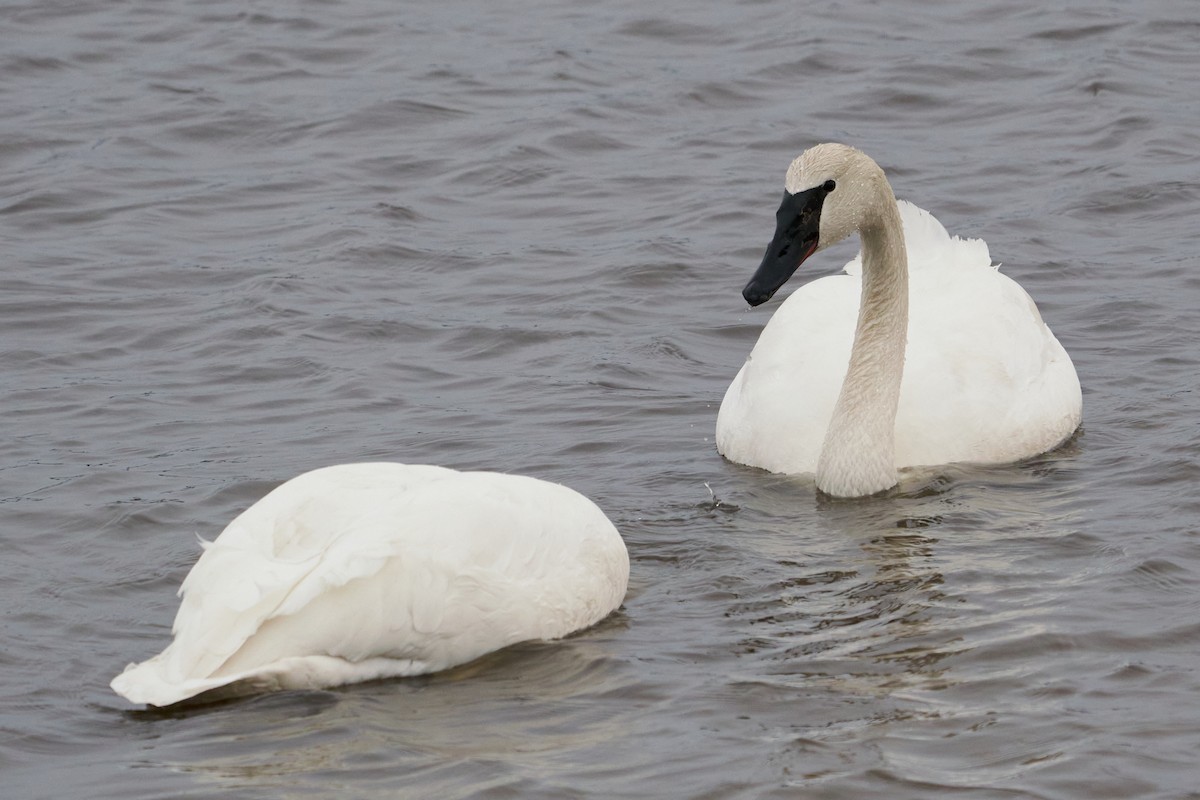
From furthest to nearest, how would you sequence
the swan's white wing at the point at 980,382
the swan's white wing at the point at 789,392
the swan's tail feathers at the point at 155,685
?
the swan's white wing at the point at 789,392, the swan's white wing at the point at 980,382, the swan's tail feathers at the point at 155,685

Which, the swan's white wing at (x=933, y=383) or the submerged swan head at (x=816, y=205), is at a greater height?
the submerged swan head at (x=816, y=205)

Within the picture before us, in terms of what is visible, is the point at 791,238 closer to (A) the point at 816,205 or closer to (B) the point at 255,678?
(A) the point at 816,205

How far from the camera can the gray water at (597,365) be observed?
610 centimetres

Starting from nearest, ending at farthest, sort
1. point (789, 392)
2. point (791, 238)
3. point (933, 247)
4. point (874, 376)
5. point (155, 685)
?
point (155, 685) < point (791, 238) < point (874, 376) < point (789, 392) < point (933, 247)

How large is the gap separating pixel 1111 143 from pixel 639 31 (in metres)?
4.46

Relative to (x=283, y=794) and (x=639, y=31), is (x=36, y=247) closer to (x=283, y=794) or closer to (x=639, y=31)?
(x=639, y=31)

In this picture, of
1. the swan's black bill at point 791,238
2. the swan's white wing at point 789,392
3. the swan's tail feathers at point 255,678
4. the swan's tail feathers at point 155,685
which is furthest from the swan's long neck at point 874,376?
the swan's tail feathers at point 155,685

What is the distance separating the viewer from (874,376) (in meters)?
8.63

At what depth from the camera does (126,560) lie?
25.7 feet

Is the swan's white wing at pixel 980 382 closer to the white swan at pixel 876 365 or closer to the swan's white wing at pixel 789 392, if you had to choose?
the white swan at pixel 876 365

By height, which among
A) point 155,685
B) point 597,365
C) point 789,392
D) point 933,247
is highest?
point 933,247

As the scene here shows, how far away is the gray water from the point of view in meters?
6.10

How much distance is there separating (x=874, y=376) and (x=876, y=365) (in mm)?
62

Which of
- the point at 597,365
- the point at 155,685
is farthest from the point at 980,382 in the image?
the point at 155,685
